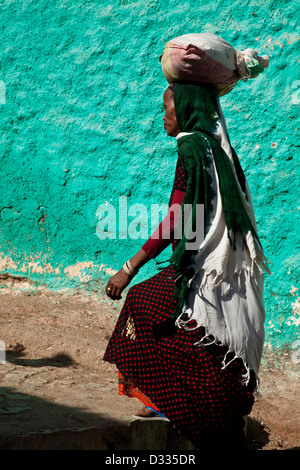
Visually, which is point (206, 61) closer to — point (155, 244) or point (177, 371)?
point (155, 244)

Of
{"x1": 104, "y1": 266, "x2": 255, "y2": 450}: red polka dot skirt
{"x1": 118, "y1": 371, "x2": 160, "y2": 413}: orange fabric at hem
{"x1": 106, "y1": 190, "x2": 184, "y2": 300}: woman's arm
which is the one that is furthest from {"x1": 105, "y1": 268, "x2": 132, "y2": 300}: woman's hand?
{"x1": 118, "y1": 371, "x2": 160, "y2": 413}: orange fabric at hem

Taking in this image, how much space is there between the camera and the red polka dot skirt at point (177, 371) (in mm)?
2172

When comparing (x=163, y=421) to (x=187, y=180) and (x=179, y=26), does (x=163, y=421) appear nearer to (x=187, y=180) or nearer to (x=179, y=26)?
(x=187, y=180)

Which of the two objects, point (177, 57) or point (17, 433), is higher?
point (177, 57)

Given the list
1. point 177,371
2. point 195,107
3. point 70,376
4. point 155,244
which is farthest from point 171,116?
point 70,376

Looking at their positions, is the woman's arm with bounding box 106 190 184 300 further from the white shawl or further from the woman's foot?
the woman's foot

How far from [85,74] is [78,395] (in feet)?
8.77

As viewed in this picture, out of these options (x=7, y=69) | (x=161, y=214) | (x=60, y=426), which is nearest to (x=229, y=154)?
(x=60, y=426)

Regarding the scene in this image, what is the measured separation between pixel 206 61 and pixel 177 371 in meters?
1.33

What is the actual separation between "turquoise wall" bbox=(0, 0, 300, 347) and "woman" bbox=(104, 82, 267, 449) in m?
1.81

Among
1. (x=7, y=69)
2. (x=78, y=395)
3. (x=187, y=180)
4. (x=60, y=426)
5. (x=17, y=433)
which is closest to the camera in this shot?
(x=187, y=180)

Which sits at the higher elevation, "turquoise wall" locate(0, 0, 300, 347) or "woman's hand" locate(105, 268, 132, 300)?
"turquoise wall" locate(0, 0, 300, 347)

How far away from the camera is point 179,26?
14.0ft

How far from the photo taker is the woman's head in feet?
7.54
